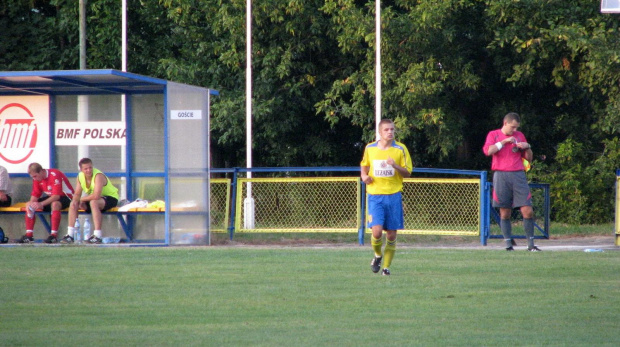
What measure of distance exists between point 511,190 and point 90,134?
7.99m

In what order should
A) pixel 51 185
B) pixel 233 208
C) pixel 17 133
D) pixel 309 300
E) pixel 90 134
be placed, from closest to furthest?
pixel 309 300 < pixel 51 185 < pixel 90 134 < pixel 233 208 < pixel 17 133

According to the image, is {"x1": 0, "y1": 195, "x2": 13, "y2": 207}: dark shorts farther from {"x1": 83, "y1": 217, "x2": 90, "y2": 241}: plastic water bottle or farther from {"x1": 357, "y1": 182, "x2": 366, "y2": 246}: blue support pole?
{"x1": 357, "y1": 182, "x2": 366, "y2": 246}: blue support pole

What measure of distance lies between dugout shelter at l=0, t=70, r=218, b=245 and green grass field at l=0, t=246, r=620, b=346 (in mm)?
3228

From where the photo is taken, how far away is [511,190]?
1458 centimetres

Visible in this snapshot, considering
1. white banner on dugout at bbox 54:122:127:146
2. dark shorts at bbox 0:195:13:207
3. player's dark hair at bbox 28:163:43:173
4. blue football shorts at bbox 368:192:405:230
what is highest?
white banner on dugout at bbox 54:122:127:146

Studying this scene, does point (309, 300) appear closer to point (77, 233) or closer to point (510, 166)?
point (510, 166)

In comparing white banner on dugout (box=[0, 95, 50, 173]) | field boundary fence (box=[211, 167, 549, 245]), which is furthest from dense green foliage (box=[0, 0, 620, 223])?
white banner on dugout (box=[0, 95, 50, 173])

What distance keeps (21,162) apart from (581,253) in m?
10.3

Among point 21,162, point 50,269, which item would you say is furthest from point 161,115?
point 50,269

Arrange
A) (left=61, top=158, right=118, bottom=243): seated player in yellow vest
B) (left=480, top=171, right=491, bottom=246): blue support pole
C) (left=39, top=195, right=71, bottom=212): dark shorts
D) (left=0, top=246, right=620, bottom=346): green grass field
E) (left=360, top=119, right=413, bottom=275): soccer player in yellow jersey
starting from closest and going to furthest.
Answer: (left=0, top=246, right=620, bottom=346): green grass field
(left=360, top=119, right=413, bottom=275): soccer player in yellow jersey
(left=480, top=171, right=491, bottom=246): blue support pole
(left=61, top=158, right=118, bottom=243): seated player in yellow vest
(left=39, top=195, right=71, bottom=212): dark shorts

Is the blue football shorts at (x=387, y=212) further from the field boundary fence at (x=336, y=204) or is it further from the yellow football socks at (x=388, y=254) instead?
the field boundary fence at (x=336, y=204)

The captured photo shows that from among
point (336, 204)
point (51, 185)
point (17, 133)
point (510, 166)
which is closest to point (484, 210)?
point (510, 166)

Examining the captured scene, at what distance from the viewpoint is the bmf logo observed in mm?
18500

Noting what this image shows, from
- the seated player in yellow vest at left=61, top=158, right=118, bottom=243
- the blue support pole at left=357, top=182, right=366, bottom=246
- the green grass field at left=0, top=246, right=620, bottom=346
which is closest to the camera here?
the green grass field at left=0, top=246, right=620, bottom=346
